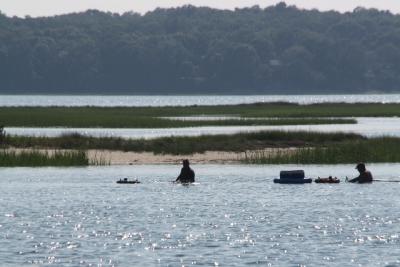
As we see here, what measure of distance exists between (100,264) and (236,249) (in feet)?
14.3

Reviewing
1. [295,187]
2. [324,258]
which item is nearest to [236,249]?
[324,258]

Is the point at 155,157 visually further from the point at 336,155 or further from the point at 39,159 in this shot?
the point at 336,155

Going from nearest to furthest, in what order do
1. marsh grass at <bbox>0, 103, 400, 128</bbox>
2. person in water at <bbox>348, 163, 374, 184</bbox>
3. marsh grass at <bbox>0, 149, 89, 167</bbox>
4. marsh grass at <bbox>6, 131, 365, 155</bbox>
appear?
1. person in water at <bbox>348, 163, 374, 184</bbox>
2. marsh grass at <bbox>0, 149, 89, 167</bbox>
3. marsh grass at <bbox>6, 131, 365, 155</bbox>
4. marsh grass at <bbox>0, 103, 400, 128</bbox>

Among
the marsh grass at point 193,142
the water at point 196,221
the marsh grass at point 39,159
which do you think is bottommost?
the water at point 196,221

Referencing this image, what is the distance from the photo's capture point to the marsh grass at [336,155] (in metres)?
64.0

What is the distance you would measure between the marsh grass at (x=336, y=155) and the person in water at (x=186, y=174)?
1076cm

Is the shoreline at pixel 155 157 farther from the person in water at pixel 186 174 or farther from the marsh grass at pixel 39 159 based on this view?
the person in water at pixel 186 174

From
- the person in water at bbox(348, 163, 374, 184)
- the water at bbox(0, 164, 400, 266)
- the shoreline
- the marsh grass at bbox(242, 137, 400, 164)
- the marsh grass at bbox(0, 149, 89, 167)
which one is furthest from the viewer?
the shoreline

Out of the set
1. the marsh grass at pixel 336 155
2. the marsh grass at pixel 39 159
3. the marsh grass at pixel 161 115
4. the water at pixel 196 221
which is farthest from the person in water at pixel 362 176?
the marsh grass at pixel 161 115

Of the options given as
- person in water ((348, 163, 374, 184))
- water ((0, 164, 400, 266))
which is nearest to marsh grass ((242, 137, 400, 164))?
water ((0, 164, 400, 266))

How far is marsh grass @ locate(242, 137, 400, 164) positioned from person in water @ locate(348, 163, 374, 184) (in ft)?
29.9

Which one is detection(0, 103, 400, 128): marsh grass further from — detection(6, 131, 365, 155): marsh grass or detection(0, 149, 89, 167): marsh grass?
detection(0, 149, 89, 167): marsh grass

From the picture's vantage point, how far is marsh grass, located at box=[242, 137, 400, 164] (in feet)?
210

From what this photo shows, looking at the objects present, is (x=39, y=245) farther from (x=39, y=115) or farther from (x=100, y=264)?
(x=39, y=115)
